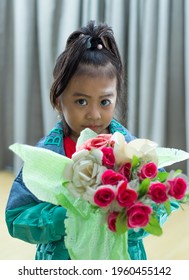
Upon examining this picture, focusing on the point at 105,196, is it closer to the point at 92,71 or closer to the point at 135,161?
the point at 135,161

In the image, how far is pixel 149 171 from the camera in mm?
849

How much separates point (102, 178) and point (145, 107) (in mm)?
2088

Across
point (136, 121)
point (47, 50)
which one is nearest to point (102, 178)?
point (136, 121)

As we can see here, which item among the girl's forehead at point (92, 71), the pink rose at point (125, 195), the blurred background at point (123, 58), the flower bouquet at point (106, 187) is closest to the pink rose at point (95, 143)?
the flower bouquet at point (106, 187)

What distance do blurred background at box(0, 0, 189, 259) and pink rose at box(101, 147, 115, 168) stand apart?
5.39 feet

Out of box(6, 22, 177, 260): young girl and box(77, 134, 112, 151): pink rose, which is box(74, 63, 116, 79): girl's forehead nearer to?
box(6, 22, 177, 260): young girl

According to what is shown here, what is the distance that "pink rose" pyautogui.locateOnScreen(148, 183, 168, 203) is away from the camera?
824 mm

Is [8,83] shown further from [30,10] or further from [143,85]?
[143,85]

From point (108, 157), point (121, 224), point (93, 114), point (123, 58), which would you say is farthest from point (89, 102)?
point (123, 58)

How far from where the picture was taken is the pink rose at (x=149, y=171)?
84cm

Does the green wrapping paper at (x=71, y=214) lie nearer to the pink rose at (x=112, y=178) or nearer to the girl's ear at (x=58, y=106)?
the pink rose at (x=112, y=178)

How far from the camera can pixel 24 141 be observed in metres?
3.23

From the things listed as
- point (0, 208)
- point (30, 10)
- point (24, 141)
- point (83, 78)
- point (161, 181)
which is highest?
point (30, 10)

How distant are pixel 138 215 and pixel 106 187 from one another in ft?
0.23
